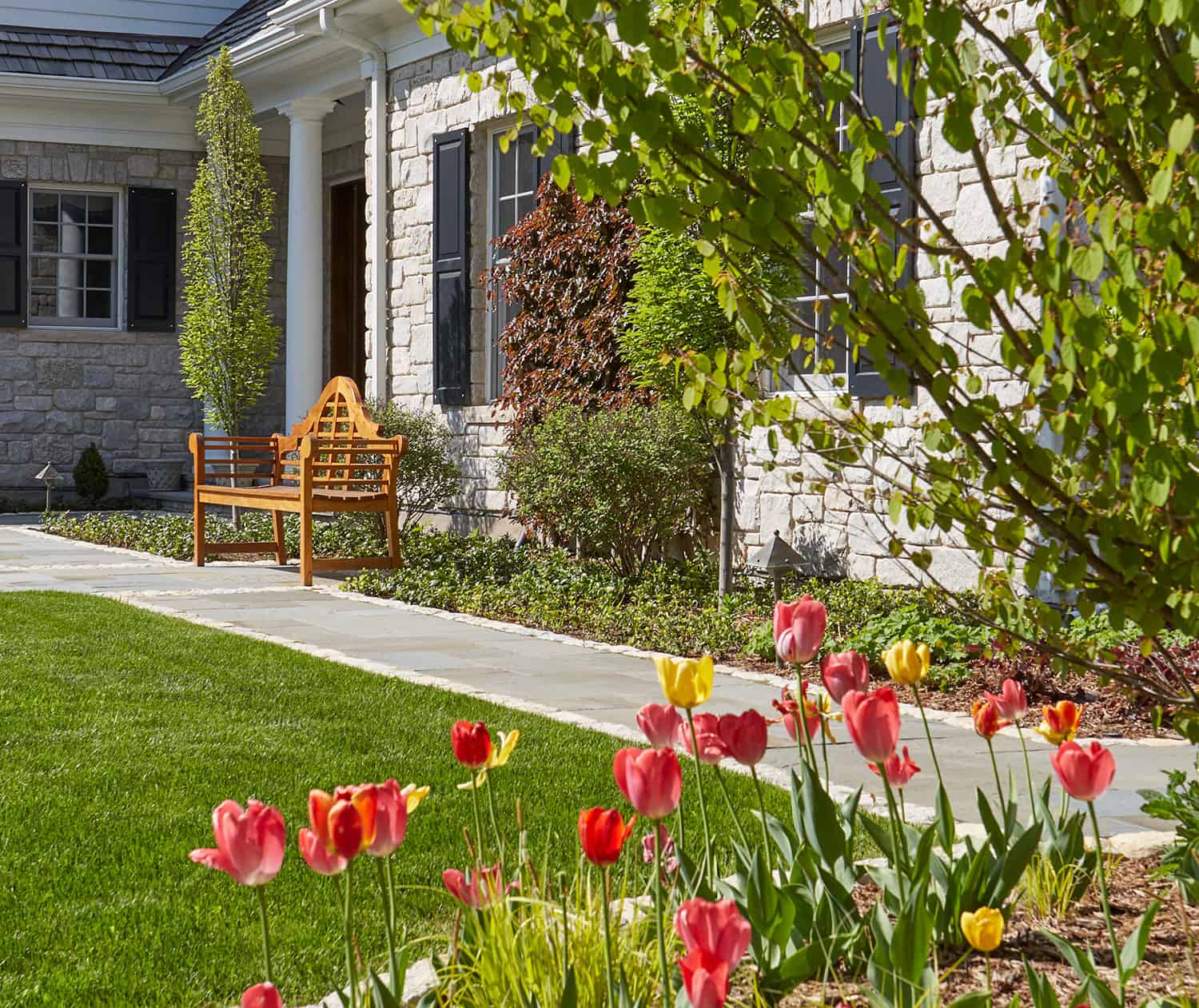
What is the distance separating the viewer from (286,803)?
11.9 ft

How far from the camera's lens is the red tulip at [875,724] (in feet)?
5.64

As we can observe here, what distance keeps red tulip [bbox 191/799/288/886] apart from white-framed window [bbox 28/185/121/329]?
14.8 metres

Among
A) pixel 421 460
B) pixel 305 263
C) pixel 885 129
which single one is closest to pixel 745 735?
pixel 885 129

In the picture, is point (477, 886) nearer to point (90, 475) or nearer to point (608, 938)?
point (608, 938)

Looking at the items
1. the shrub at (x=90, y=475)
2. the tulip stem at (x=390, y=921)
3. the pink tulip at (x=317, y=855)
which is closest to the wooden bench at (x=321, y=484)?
the shrub at (x=90, y=475)

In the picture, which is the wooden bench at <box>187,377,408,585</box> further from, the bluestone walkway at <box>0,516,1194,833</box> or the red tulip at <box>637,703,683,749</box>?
the red tulip at <box>637,703,683,749</box>

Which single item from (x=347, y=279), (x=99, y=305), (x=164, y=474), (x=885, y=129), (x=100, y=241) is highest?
(x=100, y=241)

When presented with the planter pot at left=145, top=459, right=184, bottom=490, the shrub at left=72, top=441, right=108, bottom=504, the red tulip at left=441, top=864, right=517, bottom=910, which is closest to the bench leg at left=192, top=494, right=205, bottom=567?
the shrub at left=72, top=441, right=108, bottom=504

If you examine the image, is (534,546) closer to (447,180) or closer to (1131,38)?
(447,180)

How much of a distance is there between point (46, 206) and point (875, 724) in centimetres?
1517

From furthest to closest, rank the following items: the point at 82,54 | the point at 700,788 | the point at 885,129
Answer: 1. the point at 82,54
2. the point at 885,129
3. the point at 700,788

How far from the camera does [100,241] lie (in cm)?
1557

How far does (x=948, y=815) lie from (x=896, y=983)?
1.53ft

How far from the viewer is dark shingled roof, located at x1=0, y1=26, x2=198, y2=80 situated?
14.7m
